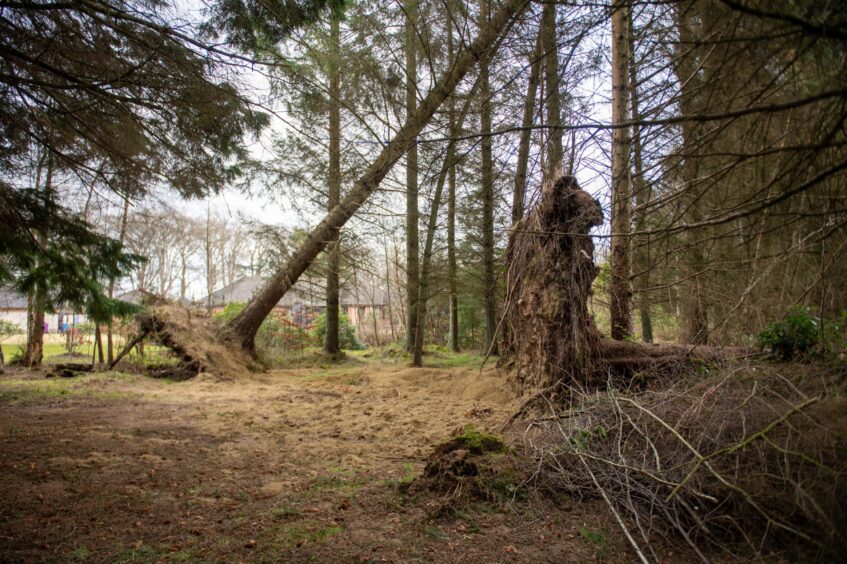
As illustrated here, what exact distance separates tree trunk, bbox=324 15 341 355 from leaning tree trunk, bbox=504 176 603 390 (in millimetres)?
2651

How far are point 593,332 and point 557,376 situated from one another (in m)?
0.75

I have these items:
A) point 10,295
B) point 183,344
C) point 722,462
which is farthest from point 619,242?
point 10,295

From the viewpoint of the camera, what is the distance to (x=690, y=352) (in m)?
4.75

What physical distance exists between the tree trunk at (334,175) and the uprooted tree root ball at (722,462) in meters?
3.97

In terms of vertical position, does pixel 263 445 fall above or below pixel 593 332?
below

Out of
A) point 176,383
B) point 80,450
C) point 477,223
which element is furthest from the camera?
point 477,223

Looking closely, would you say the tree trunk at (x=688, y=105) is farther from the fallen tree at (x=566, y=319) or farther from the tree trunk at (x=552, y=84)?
the fallen tree at (x=566, y=319)

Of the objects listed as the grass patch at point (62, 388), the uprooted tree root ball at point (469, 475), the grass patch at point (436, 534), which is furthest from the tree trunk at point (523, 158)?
the grass patch at point (62, 388)

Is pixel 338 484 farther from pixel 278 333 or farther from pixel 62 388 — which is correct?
pixel 278 333

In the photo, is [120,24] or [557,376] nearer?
[120,24]

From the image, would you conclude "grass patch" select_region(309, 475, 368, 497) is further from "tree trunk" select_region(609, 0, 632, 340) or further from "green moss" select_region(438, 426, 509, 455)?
"tree trunk" select_region(609, 0, 632, 340)

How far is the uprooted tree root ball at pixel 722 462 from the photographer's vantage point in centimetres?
187

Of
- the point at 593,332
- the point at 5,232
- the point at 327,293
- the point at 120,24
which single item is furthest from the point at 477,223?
the point at 5,232

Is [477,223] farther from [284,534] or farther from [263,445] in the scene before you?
[284,534]
